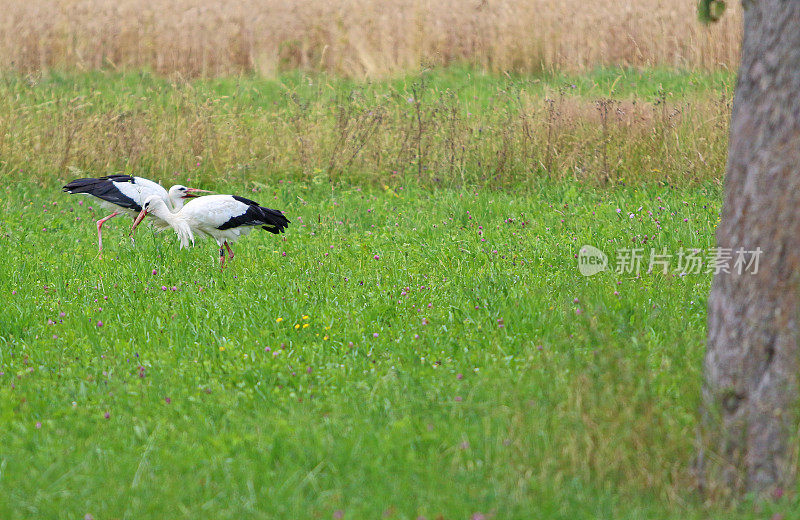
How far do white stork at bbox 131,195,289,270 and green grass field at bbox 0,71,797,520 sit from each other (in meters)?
0.21

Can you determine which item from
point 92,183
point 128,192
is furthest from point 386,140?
point 92,183

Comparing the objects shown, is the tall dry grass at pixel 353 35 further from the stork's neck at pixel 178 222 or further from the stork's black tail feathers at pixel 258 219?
the stork's neck at pixel 178 222

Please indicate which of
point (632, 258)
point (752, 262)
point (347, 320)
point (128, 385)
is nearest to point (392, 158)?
point (632, 258)

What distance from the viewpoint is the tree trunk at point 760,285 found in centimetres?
317

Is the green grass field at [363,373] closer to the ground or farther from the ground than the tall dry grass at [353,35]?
closer to the ground

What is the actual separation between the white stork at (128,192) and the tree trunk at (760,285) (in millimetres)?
5705

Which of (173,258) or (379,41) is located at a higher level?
(379,41)

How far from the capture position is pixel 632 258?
6355 millimetres

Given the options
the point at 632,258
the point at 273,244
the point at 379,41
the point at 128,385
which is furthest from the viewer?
the point at 379,41

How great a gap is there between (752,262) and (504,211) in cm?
523

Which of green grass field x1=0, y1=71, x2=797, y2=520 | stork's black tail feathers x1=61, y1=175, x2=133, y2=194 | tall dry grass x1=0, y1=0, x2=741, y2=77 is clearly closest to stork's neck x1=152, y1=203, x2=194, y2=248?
green grass field x1=0, y1=71, x2=797, y2=520

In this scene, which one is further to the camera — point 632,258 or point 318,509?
point 632,258

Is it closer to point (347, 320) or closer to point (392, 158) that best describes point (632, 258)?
point (347, 320)
